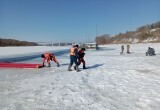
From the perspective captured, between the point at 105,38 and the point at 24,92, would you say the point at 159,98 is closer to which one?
the point at 24,92

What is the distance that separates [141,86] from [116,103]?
7.71 ft

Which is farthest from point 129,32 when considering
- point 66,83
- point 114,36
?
point 66,83

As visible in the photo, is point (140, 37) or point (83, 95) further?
point (140, 37)

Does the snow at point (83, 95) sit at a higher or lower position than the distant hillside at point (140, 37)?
lower

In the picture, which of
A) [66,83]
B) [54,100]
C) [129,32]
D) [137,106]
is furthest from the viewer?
[129,32]

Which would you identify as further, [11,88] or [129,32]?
[129,32]

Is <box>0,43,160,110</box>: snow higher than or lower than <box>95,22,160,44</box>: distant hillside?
lower

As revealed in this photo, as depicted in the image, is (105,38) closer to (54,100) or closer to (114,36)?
(114,36)

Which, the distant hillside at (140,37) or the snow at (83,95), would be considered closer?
the snow at (83,95)

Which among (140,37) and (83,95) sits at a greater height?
(140,37)

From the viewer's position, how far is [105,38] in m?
152

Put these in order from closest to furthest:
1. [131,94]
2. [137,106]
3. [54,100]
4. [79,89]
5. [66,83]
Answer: [137,106], [54,100], [131,94], [79,89], [66,83]

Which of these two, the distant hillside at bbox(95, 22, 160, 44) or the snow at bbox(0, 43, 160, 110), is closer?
the snow at bbox(0, 43, 160, 110)

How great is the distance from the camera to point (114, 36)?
15375 cm
